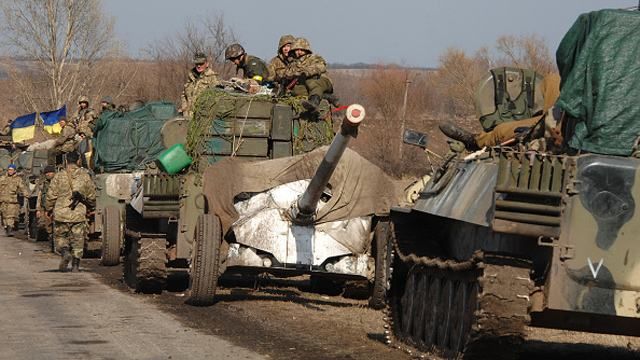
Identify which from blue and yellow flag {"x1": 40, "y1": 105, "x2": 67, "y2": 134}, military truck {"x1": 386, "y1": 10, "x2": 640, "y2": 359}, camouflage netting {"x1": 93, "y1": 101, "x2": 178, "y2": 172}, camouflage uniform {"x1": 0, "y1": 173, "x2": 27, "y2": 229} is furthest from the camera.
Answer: blue and yellow flag {"x1": 40, "y1": 105, "x2": 67, "y2": 134}

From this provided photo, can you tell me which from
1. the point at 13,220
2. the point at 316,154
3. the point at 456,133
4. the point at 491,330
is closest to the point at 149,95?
the point at 13,220

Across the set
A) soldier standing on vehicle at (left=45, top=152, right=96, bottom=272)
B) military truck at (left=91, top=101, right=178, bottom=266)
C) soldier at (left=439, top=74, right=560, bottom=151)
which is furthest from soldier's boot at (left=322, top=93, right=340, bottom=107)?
military truck at (left=91, top=101, right=178, bottom=266)

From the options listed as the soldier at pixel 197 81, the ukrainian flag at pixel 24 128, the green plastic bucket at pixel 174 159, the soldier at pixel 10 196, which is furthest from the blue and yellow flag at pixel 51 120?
the green plastic bucket at pixel 174 159

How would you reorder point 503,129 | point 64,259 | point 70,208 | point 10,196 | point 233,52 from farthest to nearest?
point 10,196, point 70,208, point 64,259, point 233,52, point 503,129

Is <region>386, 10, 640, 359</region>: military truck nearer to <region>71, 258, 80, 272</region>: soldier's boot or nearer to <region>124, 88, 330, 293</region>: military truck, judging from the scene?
<region>124, 88, 330, 293</region>: military truck

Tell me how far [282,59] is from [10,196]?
18.9 m

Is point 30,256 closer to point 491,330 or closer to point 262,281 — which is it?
point 262,281

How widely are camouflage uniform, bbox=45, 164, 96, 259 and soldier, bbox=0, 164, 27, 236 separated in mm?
13708

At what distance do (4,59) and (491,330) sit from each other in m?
66.5

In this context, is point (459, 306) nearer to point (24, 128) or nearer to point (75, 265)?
point (75, 265)

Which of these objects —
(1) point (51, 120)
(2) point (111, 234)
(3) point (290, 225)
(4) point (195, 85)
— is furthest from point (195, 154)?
(1) point (51, 120)

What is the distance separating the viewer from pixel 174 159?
17062mm

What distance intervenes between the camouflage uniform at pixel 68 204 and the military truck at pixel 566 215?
38.2 ft

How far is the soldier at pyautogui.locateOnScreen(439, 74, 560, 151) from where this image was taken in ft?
38.0
